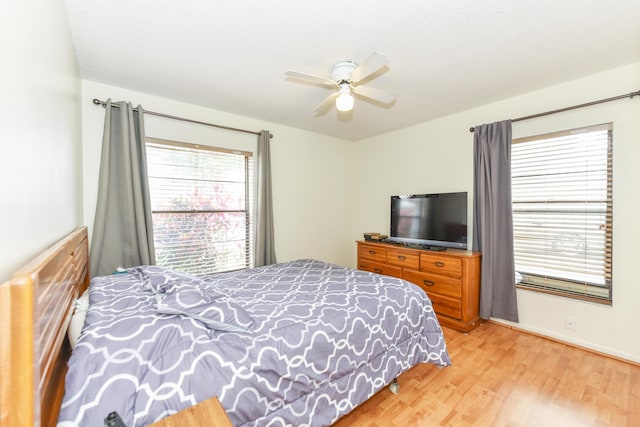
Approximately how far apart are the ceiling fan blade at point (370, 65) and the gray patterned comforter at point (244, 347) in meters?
1.57

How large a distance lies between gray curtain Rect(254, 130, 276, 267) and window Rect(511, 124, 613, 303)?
279 centimetres

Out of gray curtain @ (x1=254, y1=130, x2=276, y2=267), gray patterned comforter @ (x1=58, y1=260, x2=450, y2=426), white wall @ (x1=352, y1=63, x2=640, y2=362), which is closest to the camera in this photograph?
gray patterned comforter @ (x1=58, y1=260, x2=450, y2=426)

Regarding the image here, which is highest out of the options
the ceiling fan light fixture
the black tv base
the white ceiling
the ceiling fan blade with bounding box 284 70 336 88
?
the white ceiling

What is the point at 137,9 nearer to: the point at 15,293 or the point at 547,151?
the point at 15,293

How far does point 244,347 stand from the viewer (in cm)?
133

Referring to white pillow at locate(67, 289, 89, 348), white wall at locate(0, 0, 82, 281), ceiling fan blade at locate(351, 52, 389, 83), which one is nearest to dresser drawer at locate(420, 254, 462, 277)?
ceiling fan blade at locate(351, 52, 389, 83)

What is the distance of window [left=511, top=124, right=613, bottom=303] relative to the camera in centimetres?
249

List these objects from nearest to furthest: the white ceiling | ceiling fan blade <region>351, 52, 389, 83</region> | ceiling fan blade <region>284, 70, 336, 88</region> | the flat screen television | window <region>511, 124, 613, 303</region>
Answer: the white ceiling < ceiling fan blade <region>351, 52, 389, 83</region> < ceiling fan blade <region>284, 70, 336, 88</region> < window <region>511, 124, 613, 303</region> < the flat screen television

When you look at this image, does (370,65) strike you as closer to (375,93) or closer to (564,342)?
(375,93)

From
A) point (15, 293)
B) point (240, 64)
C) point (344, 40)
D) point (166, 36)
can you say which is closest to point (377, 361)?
point (15, 293)

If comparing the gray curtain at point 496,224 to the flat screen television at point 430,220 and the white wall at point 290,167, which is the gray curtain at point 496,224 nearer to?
the flat screen television at point 430,220

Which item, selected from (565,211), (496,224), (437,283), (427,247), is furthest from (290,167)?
(565,211)

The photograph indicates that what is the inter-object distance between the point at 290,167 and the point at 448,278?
2.47 metres

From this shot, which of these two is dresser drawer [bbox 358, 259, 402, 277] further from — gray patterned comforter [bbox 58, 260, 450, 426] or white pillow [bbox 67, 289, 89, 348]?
white pillow [bbox 67, 289, 89, 348]
